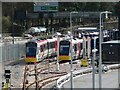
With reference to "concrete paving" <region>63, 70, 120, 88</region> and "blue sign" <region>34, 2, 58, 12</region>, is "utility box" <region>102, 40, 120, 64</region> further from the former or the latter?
"blue sign" <region>34, 2, 58, 12</region>

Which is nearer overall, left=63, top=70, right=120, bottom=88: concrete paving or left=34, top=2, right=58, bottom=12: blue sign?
left=63, top=70, right=120, bottom=88: concrete paving

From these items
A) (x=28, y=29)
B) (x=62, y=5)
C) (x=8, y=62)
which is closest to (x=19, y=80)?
(x=8, y=62)

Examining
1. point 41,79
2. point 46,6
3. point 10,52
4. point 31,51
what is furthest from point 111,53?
point 10,52

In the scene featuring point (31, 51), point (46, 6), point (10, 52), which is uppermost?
point (46, 6)

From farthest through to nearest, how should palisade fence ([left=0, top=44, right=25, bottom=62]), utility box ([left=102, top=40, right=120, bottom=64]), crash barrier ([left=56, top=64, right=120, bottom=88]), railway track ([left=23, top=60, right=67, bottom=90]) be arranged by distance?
palisade fence ([left=0, top=44, right=25, bottom=62]), utility box ([left=102, top=40, right=120, bottom=64]), railway track ([left=23, top=60, right=67, bottom=90]), crash barrier ([left=56, top=64, right=120, bottom=88])

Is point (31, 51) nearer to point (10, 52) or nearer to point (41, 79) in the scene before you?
point (10, 52)

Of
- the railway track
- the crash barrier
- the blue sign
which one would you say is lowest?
the railway track

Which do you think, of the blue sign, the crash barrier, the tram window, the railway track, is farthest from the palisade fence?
the crash barrier

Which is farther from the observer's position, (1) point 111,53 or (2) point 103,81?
(1) point 111,53

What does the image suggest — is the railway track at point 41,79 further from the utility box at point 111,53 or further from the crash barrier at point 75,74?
the utility box at point 111,53

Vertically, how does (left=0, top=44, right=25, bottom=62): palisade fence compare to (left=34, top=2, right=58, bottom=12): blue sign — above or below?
below

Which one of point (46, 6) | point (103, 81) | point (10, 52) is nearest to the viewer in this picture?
point (103, 81)

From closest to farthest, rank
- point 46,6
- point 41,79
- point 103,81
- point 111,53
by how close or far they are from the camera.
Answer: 1. point 103,81
2. point 41,79
3. point 111,53
4. point 46,6

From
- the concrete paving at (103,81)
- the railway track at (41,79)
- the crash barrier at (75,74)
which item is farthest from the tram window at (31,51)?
the concrete paving at (103,81)
